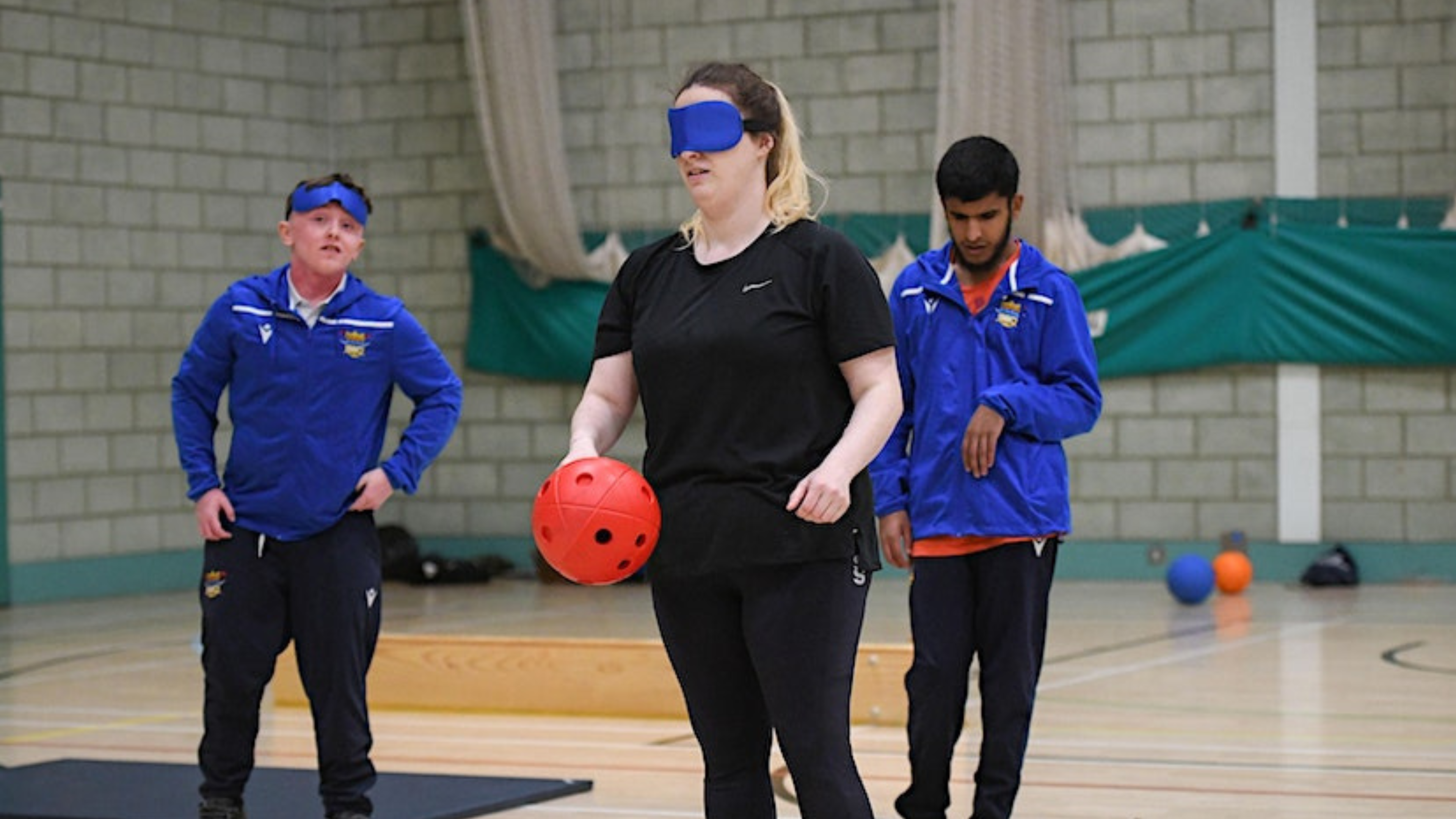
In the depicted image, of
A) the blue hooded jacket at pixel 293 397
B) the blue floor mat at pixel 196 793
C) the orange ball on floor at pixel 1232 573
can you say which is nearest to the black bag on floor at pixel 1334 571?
the orange ball on floor at pixel 1232 573

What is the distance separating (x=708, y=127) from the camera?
3684 millimetres

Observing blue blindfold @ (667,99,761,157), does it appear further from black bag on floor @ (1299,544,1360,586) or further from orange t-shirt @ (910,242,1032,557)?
black bag on floor @ (1299,544,1360,586)

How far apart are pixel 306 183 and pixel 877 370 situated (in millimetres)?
2508

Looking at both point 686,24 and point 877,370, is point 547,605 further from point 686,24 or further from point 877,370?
point 877,370

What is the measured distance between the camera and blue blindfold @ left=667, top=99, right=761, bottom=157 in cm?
368

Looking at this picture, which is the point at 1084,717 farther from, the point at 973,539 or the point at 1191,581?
the point at 1191,581

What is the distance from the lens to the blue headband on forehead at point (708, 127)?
145 inches

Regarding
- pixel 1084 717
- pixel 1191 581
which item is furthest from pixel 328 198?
pixel 1191 581

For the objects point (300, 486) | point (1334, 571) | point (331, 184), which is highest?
point (331, 184)

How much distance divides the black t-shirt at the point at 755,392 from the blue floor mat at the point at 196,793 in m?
2.48

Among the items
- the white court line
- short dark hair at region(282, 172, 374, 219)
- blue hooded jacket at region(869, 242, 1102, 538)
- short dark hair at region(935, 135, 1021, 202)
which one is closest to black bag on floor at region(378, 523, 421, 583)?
the white court line

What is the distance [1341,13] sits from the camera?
1323cm

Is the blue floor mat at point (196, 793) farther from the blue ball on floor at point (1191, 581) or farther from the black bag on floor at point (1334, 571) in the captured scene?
the black bag on floor at point (1334, 571)

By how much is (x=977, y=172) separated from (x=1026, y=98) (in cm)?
839
